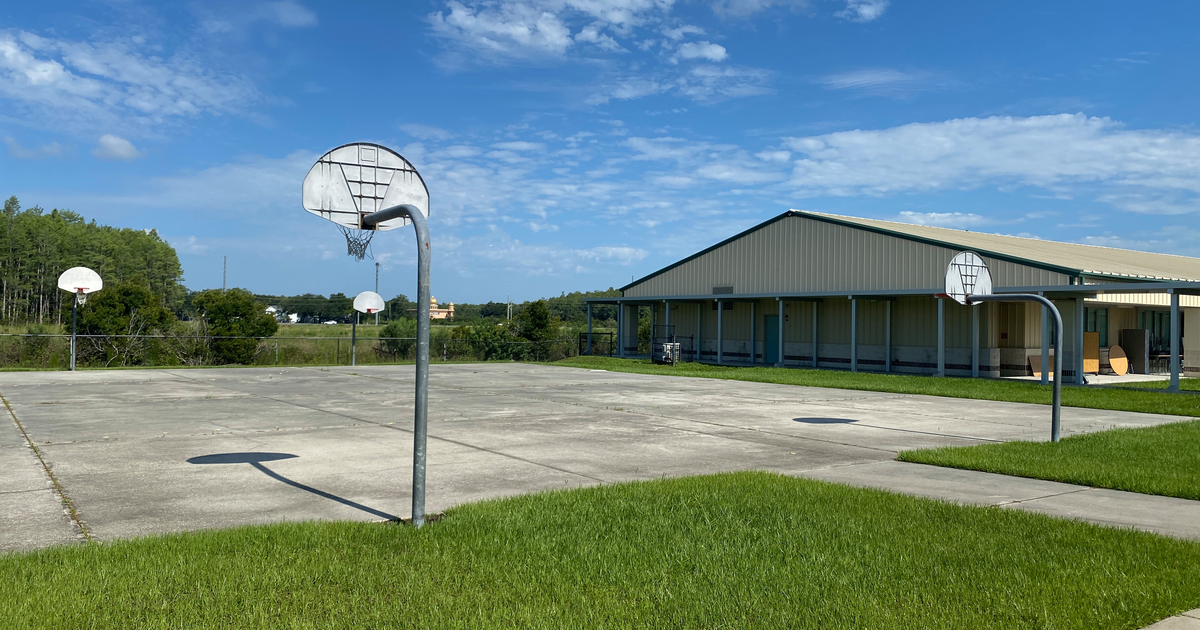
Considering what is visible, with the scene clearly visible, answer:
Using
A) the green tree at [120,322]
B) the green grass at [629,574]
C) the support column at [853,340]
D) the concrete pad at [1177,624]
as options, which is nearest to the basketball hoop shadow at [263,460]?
the green grass at [629,574]

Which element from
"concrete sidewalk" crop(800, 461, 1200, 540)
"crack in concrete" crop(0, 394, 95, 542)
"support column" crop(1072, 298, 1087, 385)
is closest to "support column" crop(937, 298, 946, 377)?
"support column" crop(1072, 298, 1087, 385)

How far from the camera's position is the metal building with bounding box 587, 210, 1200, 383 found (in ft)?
88.2

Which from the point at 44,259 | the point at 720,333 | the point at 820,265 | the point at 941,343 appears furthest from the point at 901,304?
the point at 44,259

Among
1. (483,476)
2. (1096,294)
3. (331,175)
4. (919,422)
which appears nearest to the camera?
(331,175)

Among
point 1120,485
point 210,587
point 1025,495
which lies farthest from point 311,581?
point 1120,485

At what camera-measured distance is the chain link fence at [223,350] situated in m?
33.3

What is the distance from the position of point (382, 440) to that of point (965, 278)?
32.5ft

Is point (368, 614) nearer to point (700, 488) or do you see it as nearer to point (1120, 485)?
point (700, 488)

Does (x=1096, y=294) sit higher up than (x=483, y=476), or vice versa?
(x=1096, y=294)

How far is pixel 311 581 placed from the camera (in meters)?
5.01

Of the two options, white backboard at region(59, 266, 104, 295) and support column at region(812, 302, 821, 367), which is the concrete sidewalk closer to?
support column at region(812, 302, 821, 367)

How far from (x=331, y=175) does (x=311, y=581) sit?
3.55 meters

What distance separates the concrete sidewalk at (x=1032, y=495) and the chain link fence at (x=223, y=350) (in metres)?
28.2

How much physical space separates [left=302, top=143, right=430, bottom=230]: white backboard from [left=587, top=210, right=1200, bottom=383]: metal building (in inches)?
851
